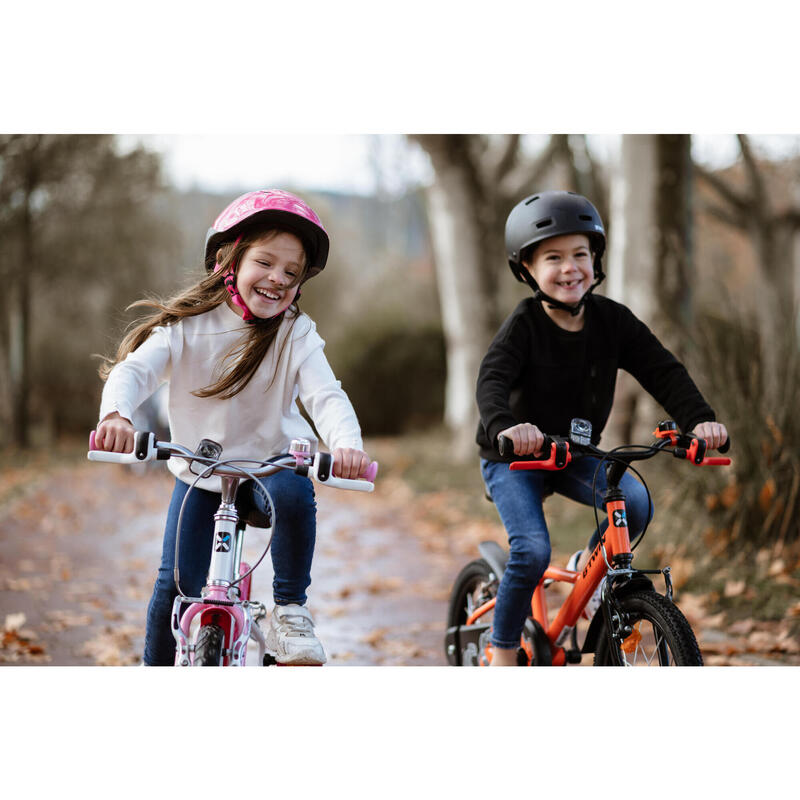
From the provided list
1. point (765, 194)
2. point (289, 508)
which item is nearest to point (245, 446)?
point (289, 508)

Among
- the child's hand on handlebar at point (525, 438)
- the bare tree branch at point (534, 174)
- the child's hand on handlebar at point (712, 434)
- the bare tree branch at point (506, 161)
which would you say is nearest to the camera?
the child's hand on handlebar at point (525, 438)

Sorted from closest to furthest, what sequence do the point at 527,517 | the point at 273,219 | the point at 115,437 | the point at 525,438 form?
1. the point at 115,437
2. the point at 525,438
3. the point at 273,219
4. the point at 527,517

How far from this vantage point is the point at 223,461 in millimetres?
2467

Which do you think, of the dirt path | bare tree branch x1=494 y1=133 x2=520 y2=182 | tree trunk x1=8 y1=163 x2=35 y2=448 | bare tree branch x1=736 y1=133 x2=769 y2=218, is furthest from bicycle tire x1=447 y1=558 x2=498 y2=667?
bare tree branch x1=736 y1=133 x2=769 y2=218

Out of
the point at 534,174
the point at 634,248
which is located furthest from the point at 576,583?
the point at 534,174

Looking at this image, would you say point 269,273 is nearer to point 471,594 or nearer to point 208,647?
point 208,647

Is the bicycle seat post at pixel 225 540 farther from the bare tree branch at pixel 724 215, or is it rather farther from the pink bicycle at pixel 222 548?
the bare tree branch at pixel 724 215

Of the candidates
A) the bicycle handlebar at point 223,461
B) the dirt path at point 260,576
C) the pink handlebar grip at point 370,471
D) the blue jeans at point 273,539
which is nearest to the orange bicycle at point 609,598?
the pink handlebar grip at point 370,471

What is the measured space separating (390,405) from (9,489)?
295 inches

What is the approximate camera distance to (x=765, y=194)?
1510 cm

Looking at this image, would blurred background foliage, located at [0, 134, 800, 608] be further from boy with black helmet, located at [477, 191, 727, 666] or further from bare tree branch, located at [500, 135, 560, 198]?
boy with black helmet, located at [477, 191, 727, 666]

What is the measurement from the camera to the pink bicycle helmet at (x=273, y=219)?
2.86m

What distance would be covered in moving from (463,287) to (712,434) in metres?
7.93

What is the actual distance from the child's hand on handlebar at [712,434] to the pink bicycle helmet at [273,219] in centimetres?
133
